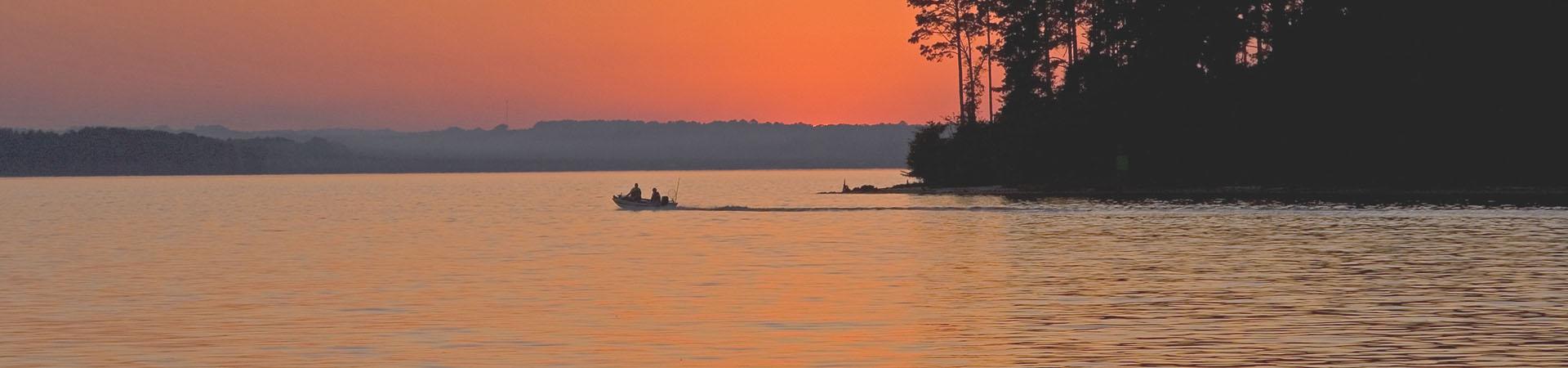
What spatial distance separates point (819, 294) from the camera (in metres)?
37.6

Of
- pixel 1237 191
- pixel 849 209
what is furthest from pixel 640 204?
pixel 1237 191

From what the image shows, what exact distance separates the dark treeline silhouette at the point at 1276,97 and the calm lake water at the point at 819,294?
17654 mm

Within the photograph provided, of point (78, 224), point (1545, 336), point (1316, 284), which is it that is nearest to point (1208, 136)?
point (78, 224)

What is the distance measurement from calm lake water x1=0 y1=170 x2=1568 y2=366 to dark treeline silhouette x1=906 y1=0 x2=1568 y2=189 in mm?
17654

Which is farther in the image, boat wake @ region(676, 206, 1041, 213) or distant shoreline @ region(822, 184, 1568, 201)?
distant shoreline @ region(822, 184, 1568, 201)

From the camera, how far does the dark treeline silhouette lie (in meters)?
94.4

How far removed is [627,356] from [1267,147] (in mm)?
82322

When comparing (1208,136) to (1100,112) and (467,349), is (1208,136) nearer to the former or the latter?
(1100,112)

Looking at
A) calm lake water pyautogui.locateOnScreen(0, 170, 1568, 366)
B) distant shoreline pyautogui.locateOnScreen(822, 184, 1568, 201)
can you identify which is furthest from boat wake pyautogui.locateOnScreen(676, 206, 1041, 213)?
distant shoreline pyautogui.locateOnScreen(822, 184, 1568, 201)

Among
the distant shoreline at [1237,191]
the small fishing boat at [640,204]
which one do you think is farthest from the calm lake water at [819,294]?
the small fishing boat at [640,204]

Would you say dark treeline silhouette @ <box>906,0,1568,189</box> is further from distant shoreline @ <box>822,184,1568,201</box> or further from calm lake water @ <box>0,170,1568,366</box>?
calm lake water @ <box>0,170,1568,366</box>

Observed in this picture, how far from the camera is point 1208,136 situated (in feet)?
348

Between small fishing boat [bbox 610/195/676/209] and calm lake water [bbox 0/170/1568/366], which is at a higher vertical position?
small fishing boat [bbox 610/195/676/209]

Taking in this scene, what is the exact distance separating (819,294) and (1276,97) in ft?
221
